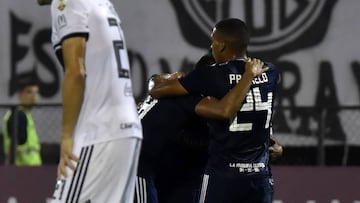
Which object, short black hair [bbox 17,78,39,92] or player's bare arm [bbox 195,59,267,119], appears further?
short black hair [bbox 17,78,39,92]

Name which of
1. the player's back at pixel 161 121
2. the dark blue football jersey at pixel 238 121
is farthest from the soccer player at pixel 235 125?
the player's back at pixel 161 121

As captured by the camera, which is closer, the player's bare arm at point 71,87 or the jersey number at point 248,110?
the player's bare arm at point 71,87

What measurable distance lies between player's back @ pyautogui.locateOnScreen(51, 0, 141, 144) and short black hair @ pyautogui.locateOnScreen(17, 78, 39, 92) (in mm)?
8476

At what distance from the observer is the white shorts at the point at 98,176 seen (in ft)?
17.4

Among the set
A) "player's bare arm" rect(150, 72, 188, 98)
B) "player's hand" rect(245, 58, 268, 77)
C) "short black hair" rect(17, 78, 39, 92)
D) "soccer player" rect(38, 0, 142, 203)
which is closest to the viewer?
"soccer player" rect(38, 0, 142, 203)

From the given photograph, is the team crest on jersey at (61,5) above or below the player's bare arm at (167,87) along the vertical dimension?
above

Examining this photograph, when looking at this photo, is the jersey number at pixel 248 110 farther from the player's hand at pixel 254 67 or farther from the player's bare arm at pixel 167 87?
the player's bare arm at pixel 167 87

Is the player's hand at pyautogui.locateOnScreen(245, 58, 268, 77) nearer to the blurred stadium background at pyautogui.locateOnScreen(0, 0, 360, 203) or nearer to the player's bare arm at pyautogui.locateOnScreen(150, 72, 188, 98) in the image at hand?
the player's bare arm at pyautogui.locateOnScreen(150, 72, 188, 98)

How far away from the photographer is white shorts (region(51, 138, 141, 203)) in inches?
209

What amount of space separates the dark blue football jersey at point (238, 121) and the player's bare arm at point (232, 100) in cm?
5

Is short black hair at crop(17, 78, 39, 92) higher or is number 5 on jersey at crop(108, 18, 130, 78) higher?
number 5 on jersey at crop(108, 18, 130, 78)

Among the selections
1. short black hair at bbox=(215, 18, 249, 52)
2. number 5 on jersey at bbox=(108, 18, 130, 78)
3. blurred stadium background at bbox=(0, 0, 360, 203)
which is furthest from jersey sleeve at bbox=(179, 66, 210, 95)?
blurred stadium background at bbox=(0, 0, 360, 203)

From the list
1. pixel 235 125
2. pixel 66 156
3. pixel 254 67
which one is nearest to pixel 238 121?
pixel 235 125

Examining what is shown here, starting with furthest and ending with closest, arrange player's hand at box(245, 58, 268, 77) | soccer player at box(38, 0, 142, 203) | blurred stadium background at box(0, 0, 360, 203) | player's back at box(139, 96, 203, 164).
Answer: blurred stadium background at box(0, 0, 360, 203) < player's back at box(139, 96, 203, 164) < player's hand at box(245, 58, 268, 77) < soccer player at box(38, 0, 142, 203)
